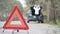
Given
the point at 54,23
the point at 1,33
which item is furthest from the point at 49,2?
the point at 1,33

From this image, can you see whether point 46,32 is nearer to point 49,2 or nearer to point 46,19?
point 46,19

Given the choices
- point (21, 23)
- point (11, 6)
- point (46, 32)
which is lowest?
point (46, 32)

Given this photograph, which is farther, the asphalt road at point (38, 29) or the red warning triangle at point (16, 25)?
the asphalt road at point (38, 29)

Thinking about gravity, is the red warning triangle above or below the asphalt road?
above

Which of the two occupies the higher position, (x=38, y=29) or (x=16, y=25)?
(x=16, y=25)

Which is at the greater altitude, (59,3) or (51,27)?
(59,3)

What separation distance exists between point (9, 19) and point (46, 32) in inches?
35.9

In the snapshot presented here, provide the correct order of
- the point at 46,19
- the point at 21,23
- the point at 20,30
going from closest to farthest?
the point at 21,23
the point at 20,30
the point at 46,19

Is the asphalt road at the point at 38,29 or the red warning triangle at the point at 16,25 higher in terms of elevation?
the red warning triangle at the point at 16,25

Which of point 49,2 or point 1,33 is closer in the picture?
point 1,33

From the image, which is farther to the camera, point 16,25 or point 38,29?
point 38,29

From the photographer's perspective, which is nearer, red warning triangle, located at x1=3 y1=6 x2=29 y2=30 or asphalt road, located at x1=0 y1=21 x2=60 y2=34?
red warning triangle, located at x1=3 y1=6 x2=29 y2=30

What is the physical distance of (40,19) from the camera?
4.54 meters

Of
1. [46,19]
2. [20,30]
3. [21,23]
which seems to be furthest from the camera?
[46,19]
